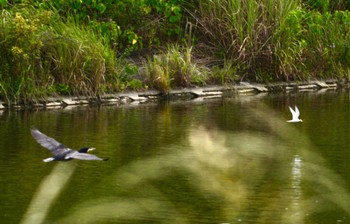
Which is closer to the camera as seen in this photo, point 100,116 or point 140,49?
point 100,116

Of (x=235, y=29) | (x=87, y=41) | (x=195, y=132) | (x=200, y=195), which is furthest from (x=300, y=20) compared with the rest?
(x=200, y=195)

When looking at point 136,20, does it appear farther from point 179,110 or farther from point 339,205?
point 339,205

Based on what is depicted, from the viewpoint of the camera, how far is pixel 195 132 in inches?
849

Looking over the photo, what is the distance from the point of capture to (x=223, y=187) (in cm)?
1557

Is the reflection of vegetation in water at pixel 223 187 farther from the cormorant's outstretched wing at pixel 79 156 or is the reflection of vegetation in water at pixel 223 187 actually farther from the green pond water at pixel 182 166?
the cormorant's outstretched wing at pixel 79 156

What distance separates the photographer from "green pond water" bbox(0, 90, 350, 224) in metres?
13.7

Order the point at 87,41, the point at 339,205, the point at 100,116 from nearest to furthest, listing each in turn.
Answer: the point at 339,205 < the point at 100,116 < the point at 87,41

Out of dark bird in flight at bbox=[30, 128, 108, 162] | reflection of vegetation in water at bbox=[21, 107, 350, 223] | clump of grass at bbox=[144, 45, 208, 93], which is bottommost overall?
reflection of vegetation in water at bbox=[21, 107, 350, 223]

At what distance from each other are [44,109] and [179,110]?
2.82m

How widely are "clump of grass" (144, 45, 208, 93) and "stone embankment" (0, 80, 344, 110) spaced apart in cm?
24

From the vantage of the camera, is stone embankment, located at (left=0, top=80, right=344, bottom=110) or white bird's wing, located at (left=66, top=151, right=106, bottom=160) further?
stone embankment, located at (left=0, top=80, right=344, bottom=110)

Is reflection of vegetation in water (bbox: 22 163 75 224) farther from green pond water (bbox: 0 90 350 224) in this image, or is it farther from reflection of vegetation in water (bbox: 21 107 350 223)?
reflection of vegetation in water (bbox: 21 107 350 223)

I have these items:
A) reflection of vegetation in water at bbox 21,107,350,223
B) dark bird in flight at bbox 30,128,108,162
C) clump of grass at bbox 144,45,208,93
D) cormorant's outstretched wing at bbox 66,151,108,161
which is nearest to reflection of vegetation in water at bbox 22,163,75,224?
reflection of vegetation in water at bbox 21,107,350,223

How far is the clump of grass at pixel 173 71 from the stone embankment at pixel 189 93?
235 mm
